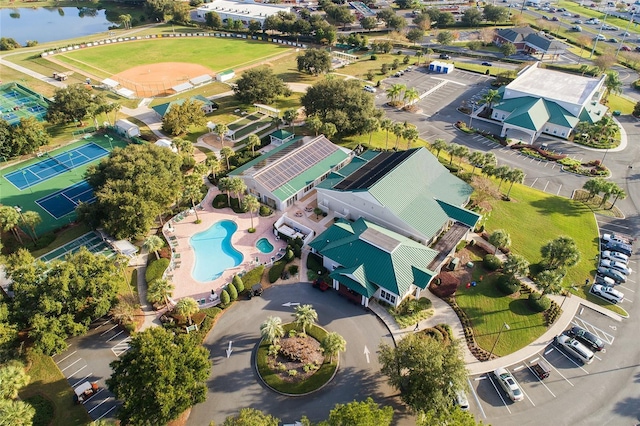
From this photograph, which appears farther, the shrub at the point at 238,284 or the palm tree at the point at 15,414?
the shrub at the point at 238,284

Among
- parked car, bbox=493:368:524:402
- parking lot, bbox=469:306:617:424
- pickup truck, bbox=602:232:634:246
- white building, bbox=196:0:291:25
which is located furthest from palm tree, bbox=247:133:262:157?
white building, bbox=196:0:291:25

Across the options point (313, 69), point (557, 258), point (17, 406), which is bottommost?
point (17, 406)

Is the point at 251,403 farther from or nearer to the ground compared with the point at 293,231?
nearer to the ground

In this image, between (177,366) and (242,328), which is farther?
(242,328)

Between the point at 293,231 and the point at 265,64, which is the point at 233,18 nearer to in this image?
the point at 265,64

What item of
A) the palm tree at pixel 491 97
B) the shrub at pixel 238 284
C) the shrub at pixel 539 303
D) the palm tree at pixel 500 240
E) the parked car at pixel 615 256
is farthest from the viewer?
the palm tree at pixel 491 97

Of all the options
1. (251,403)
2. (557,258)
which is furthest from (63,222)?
(557,258)

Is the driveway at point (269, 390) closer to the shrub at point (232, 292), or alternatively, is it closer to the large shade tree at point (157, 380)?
the shrub at point (232, 292)

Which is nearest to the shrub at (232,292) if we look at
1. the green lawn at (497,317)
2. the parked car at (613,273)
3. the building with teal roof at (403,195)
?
the building with teal roof at (403,195)
